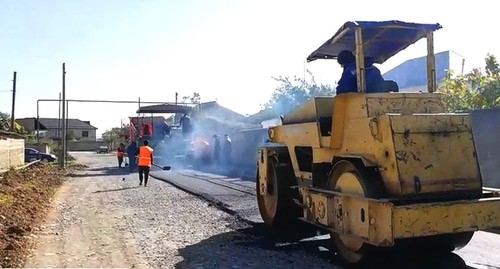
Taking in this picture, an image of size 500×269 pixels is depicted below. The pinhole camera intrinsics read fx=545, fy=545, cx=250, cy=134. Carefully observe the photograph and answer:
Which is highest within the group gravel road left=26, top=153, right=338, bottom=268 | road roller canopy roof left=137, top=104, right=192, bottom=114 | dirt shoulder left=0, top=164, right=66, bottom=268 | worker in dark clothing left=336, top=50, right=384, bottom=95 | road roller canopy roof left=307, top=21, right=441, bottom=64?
road roller canopy roof left=137, top=104, right=192, bottom=114

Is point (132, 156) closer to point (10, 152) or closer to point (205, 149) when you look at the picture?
point (205, 149)

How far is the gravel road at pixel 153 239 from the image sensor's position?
6254mm

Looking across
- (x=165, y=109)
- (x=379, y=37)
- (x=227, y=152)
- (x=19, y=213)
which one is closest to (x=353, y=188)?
(x=379, y=37)

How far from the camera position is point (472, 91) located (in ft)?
53.5

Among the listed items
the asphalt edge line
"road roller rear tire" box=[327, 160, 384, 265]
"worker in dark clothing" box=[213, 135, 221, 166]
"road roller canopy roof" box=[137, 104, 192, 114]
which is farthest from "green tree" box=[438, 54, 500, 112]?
"road roller canopy roof" box=[137, 104, 192, 114]

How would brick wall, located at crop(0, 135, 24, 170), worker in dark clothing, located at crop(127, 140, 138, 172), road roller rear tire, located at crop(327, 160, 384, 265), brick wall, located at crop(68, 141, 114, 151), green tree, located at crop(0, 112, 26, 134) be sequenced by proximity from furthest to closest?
1. brick wall, located at crop(68, 141, 114, 151)
2. green tree, located at crop(0, 112, 26, 134)
3. worker in dark clothing, located at crop(127, 140, 138, 172)
4. brick wall, located at crop(0, 135, 24, 170)
5. road roller rear tire, located at crop(327, 160, 384, 265)

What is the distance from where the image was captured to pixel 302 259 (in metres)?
6.21

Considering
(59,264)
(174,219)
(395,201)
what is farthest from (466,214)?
(174,219)

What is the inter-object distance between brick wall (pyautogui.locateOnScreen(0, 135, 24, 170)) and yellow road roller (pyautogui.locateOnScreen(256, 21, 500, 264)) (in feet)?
45.0

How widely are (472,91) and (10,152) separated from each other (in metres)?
15.4

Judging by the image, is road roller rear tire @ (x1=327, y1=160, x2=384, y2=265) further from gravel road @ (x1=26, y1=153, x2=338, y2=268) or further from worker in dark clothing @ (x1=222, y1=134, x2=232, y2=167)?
worker in dark clothing @ (x1=222, y1=134, x2=232, y2=167)

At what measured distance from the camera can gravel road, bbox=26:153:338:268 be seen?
625 centimetres

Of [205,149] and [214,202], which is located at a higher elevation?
[205,149]

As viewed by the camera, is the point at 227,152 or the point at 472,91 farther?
the point at 227,152
